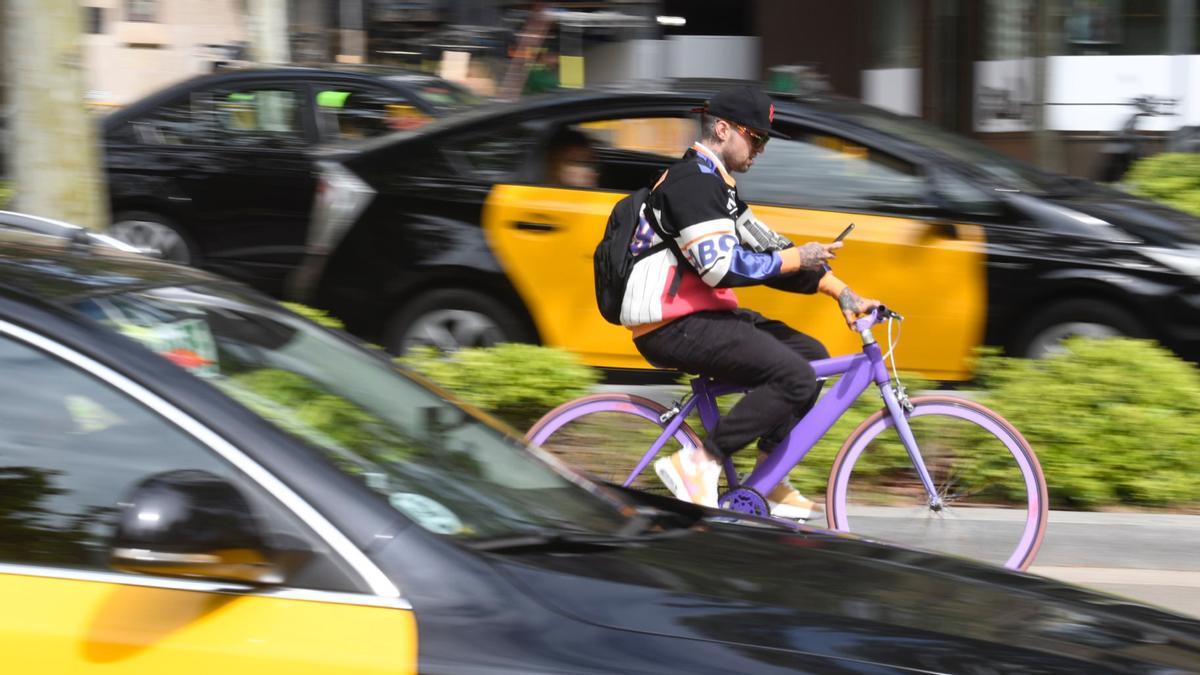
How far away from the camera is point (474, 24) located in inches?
719

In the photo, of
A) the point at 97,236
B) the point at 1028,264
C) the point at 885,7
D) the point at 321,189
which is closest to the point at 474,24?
the point at 885,7

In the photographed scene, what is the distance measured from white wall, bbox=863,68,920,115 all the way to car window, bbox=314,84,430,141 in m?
9.09

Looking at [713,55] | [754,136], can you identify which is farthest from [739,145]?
[713,55]

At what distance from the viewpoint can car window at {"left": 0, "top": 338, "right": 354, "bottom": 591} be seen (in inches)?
97.2

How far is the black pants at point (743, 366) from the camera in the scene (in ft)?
16.3

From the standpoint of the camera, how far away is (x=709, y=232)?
15.6ft

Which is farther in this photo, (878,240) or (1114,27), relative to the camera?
(1114,27)

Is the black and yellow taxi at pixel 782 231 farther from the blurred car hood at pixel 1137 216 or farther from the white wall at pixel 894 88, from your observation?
the white wall at pixel 894 88

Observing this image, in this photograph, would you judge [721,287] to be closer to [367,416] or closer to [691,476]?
[691,476]

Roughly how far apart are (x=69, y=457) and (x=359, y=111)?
706 centimetres

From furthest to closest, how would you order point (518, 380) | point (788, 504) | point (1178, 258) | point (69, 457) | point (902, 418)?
1. point (1178, 258)
2. point (518, 380)
3. point (788, 504)
4. point (902, 418)
5. point (69, 457)

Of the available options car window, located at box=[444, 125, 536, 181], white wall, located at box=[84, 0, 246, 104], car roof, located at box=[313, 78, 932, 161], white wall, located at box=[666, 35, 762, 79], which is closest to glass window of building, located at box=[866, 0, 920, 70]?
white wall, located at box=[666, 35, 762, 79]

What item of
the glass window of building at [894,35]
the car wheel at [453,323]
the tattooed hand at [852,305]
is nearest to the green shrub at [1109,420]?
the tattooed hand at [852,305]

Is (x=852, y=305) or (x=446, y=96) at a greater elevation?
(x=446, y=96)
